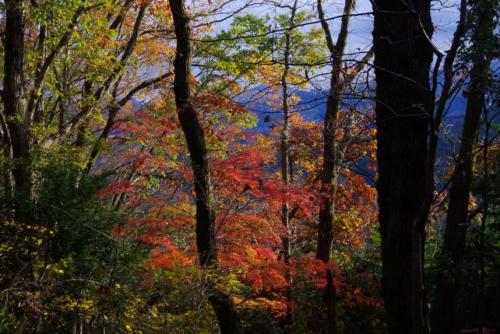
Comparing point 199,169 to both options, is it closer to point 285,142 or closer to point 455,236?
point 455,236

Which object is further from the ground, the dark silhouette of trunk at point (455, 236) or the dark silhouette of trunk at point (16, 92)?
the dark silhouette of trunk at point (16, 92)

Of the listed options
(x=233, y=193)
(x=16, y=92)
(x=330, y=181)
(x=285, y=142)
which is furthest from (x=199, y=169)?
(x=285, y=142)

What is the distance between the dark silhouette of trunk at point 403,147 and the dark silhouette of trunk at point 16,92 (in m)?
5.09

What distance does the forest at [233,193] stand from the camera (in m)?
2.86

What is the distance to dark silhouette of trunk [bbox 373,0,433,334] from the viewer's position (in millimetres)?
2793

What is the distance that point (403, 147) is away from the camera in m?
2.82

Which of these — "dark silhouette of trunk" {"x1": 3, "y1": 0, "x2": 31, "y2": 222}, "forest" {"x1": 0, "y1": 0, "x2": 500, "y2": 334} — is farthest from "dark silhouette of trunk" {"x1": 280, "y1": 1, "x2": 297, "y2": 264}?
"dark silhouette of trunk" {"x1": 3, "y1": 0, "x2": 31, "y2": 222}

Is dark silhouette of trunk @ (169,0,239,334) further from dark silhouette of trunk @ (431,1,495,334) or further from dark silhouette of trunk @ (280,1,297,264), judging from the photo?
dark silhouette of trunk @ (280,1,297,264)

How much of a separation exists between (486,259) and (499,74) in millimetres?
4449

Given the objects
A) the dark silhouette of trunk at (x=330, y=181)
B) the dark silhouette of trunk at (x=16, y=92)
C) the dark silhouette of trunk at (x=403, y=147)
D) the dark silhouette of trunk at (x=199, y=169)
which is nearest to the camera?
the dark silhouette of trunk at (x=403, y=147)

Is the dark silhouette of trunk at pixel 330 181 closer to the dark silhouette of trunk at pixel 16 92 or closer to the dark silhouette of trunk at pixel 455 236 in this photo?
the dark silhouette of trunk at pixel 455 236

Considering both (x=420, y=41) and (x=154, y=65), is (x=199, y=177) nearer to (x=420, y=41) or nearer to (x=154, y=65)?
(x=420, y=41)

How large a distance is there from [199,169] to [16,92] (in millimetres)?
3452

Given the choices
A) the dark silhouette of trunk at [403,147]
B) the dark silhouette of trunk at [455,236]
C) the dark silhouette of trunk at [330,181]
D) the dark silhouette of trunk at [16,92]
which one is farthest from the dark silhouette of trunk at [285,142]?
the dark silhouette of trunk at [403,147]
